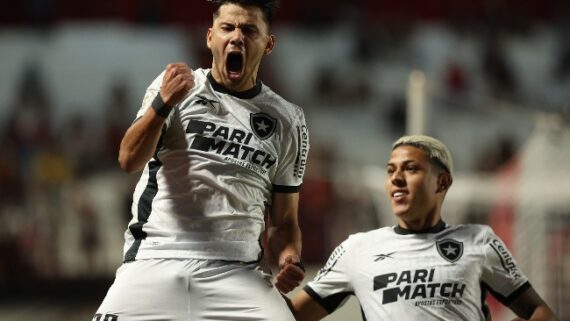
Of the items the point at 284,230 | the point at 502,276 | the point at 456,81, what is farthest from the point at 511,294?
the point at 456,81

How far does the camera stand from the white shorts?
3.61 meters

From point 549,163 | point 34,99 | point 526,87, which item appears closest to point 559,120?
point 549,163

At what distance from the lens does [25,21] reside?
1514cm

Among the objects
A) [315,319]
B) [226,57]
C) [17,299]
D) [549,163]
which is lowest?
[17,299]

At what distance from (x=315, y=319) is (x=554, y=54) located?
436 inches

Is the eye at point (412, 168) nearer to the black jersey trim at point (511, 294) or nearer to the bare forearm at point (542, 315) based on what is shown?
the black jersey trim at point (511, 294)

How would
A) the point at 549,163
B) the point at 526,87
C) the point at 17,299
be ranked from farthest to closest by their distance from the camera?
1. the point at 526,87
2. the point at 17,299
3. the point at 549,163

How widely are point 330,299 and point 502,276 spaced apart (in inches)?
28.5

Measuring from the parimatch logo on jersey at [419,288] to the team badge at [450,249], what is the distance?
10cm

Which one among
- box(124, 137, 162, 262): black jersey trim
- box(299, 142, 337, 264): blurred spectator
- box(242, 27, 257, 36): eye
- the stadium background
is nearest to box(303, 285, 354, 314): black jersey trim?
box(124, 137, 162, 262): black jersey trim

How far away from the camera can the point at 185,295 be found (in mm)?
3641

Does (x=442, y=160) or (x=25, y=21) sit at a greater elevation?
(x=25, y=21)

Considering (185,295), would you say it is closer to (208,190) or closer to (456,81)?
(208,190)

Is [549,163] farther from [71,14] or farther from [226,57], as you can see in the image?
[71,14]
